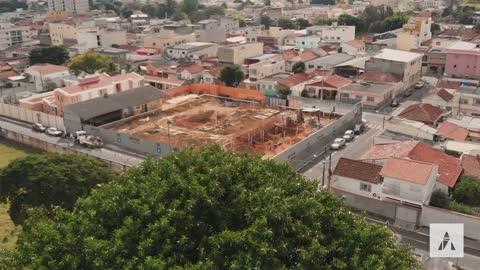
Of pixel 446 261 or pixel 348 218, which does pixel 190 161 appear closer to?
pixel 348 218

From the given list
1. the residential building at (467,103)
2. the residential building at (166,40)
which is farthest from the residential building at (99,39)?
the residential building at (467,103)

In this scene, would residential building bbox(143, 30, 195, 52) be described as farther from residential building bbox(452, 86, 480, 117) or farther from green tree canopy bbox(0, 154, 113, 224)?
green tree canopy bbox(0, 154, 113, 224)

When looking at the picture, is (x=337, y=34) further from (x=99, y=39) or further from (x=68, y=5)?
(x=68, y=5)

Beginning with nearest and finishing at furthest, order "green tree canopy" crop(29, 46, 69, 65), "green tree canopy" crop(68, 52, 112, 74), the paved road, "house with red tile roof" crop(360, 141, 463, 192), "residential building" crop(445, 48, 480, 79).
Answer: "house with red tile roof" crop(360, 141, 463, 192)
the paved road
"residential building" crop(445, 48, 480, 79)
"green tree canopy" crop(68, 52, 112, 74)
"green tree canopy" crop(29, 46, 69, 65)

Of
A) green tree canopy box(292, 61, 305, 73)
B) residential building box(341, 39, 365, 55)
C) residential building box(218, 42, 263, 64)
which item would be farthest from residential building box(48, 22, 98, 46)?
residential building box(341, 39, 365, 55)

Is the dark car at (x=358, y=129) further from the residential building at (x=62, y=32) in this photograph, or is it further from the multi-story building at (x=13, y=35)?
the multi-story building at (x=13, y=35)

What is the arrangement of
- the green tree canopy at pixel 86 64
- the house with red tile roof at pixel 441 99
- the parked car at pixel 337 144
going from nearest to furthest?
1. the parked car at pixel 337 144
2. the house with red tile roof at pixel 441 99
3. the green tree canopy at pixel 86 64
